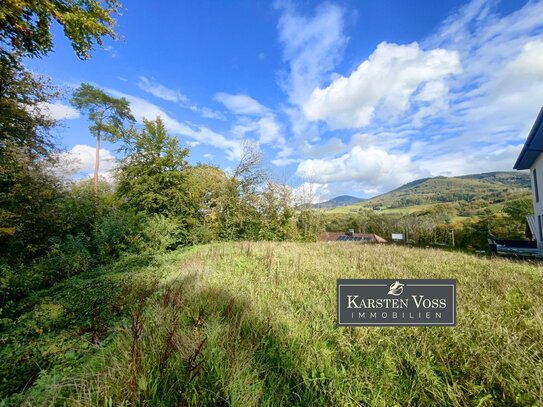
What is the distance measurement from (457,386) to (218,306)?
2.46 m

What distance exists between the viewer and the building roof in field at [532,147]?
1113cm

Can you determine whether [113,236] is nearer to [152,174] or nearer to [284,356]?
[152,174]

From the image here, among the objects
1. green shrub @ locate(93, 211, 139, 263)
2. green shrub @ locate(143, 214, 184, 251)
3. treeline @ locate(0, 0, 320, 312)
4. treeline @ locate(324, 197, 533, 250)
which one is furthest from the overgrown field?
treeline @ locate(324, 197, 533, 250)

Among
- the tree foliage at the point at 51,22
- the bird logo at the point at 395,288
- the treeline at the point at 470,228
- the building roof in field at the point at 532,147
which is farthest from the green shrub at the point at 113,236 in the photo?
the building roof in field at the point at 532,147

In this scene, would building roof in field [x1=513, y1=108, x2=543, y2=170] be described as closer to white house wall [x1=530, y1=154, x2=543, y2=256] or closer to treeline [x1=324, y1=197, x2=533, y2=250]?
white house wall [x1=530, y1=154, x2=543, y2=256]

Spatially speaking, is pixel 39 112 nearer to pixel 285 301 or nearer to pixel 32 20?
pixel 32 20

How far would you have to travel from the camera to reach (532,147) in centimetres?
1255

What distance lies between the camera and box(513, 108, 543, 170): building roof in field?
11.1 meters

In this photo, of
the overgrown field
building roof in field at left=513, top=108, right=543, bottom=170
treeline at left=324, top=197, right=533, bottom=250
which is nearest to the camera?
the overgrown field

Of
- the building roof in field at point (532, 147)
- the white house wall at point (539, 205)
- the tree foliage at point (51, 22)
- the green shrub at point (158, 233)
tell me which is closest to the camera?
the tree foliage at point (51, 22)

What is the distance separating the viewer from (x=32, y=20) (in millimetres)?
5945

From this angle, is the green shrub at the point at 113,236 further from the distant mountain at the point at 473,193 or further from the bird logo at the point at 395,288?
the distant mountain at the point at 473,193

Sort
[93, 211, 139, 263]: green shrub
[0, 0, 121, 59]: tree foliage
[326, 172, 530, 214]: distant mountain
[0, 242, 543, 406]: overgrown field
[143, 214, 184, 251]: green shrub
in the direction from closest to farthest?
[0, 242, 543, 406]: overgrown field → [0, 0, 121, 59]: tree foliage → [93, 211, 139, 263]: green shrub → [143, 214, 184, 251]: green shrub → [326, 172, 530, 214]: distant mountain

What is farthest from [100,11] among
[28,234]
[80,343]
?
[80,343]
